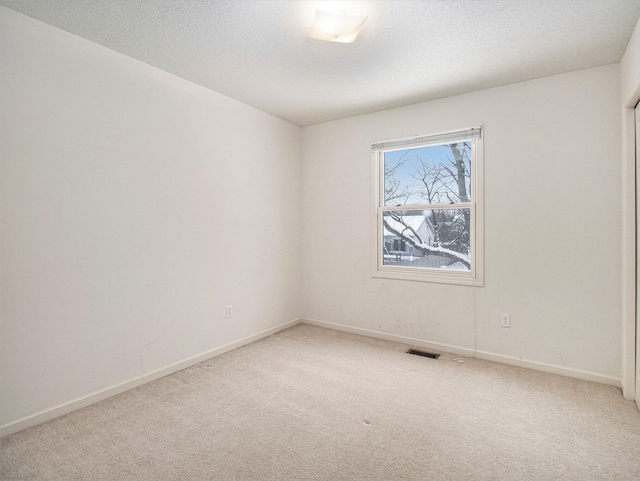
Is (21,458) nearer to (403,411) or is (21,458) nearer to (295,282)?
(403,411)

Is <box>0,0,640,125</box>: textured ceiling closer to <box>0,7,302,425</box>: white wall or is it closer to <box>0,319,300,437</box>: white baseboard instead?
<box>0,7,302,425</box>: white wall

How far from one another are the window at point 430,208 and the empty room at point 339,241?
0.02 meters

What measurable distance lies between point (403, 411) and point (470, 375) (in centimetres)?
90

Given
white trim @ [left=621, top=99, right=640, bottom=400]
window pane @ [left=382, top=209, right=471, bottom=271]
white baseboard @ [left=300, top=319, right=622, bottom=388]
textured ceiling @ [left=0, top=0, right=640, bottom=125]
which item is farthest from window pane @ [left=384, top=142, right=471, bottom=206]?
white baseboard @ [left=300, top=319, right=622, bottom=388]

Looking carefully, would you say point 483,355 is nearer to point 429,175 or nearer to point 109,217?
point 429,175

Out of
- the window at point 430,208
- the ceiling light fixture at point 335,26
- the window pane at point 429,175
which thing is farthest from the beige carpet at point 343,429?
the ceiling light fixture at point 335,26

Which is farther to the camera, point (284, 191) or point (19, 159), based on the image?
point (284, 191)

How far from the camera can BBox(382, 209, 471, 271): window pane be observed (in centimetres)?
349

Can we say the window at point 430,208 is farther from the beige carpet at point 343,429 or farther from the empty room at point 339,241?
the beige carpet at point 343,429

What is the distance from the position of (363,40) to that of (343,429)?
249 cm

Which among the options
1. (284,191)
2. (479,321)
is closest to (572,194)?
(479,321)

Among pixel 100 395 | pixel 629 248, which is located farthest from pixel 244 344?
pixel 629 248

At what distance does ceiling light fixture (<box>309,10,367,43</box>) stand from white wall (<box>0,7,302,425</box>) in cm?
146

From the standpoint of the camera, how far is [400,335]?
3.78 m
